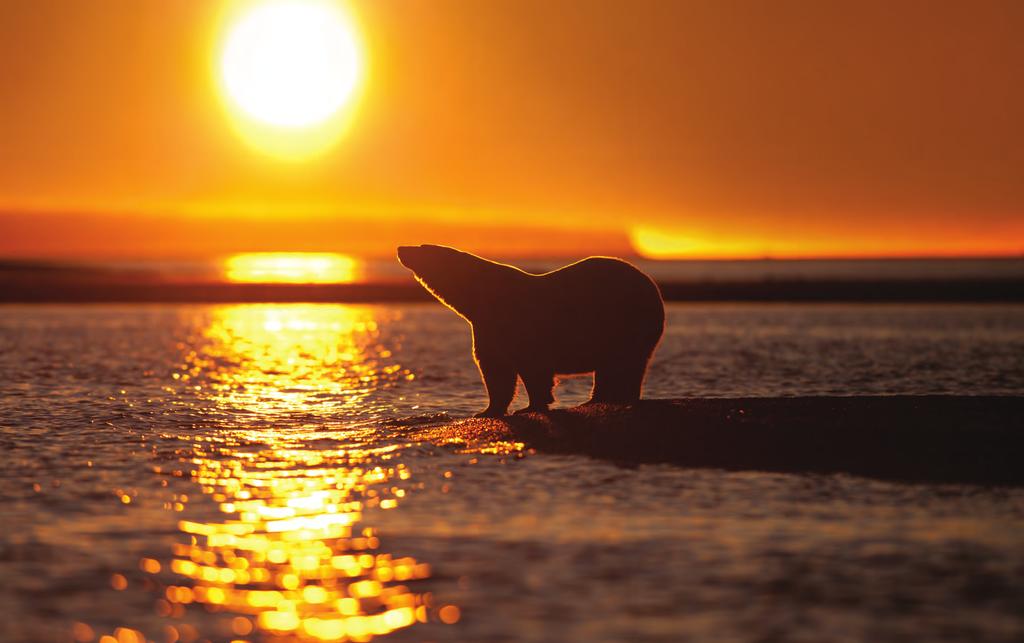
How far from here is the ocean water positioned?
884cm

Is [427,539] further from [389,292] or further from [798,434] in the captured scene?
[389,292]

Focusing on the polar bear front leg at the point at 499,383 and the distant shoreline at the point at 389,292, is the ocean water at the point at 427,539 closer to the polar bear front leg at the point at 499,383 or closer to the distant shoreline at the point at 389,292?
the polar bear front leg at the point at 499,383

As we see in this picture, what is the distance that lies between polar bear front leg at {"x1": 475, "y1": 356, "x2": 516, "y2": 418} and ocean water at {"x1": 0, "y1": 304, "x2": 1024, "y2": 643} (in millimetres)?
1080

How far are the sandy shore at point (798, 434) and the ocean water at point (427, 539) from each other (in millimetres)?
611

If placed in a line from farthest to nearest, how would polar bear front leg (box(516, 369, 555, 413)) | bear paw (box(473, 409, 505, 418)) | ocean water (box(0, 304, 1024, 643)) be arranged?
bear paw (box(473, 409, 505, 418)), polar bear front leg (box(516, 369, 555, 413)), ocean water (box(0, 304, 1024, 643))

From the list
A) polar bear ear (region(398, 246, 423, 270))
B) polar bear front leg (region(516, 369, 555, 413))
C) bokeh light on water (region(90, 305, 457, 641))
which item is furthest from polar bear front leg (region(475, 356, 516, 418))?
polar bear ear (region(398, 246, 423, 270))

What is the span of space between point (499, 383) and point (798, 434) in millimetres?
4774

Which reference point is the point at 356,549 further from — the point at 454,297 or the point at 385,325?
the point at 385,325

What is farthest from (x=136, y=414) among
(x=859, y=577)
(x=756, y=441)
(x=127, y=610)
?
(x=859, y=577)

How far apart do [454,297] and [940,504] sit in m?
8.96

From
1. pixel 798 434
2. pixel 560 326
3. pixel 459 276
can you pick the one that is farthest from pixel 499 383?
pixel 798 434

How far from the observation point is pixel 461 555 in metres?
10.6

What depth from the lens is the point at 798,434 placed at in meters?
16.0

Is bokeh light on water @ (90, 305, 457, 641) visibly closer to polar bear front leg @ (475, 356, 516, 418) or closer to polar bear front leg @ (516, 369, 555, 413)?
polar bear front leg @ (475, 356, 516, 418)
